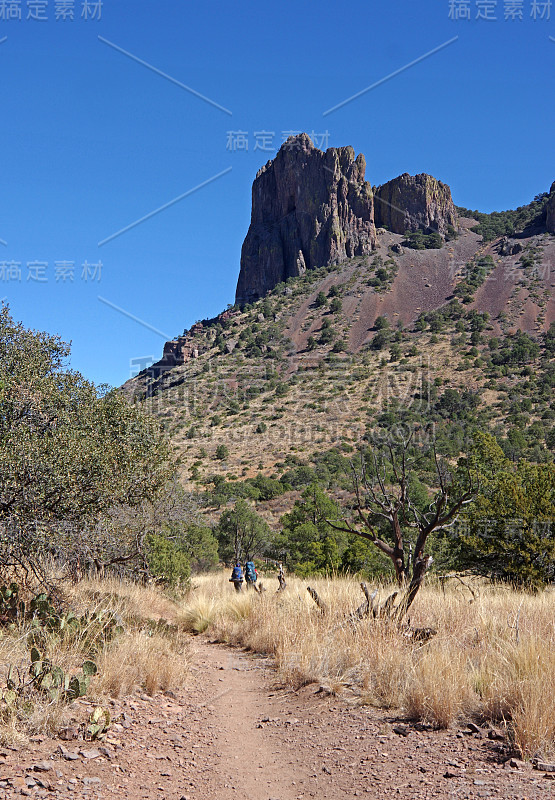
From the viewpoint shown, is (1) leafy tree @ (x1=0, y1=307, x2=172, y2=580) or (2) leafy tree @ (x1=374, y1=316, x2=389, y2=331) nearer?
(1) leafy tree @ (x1=0, y1=307, x2=172, y2=580)

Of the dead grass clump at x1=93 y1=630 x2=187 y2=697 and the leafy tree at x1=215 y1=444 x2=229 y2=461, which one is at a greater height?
the leafy tree at x1=215 y1=444 x2=229 y2=461

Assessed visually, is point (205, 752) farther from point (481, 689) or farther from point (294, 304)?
point (294, 304)

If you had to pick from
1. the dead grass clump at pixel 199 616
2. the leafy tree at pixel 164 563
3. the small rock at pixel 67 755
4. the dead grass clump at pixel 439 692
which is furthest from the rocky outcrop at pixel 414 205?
the small rock at pixel 67 755

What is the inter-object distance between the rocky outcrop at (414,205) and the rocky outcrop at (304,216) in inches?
269

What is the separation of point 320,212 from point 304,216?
166 inches

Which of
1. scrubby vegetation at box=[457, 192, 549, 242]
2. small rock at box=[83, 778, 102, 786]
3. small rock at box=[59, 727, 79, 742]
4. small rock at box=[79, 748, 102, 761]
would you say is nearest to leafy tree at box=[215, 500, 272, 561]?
small rock at box=[59, 727, 79, 742]

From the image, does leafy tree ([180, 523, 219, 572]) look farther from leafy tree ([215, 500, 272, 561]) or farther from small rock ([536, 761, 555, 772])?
small rock ([536, 761, 555, 772])

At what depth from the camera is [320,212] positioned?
375 feet

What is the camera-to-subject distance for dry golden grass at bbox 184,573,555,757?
4.77 meters

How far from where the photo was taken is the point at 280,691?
275 inches

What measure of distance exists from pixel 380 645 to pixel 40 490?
4.76m

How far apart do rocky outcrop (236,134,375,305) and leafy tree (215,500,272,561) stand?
8686 centimetres

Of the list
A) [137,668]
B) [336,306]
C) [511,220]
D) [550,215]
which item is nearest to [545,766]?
[137,668]

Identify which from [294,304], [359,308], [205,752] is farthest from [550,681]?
[294,304]
